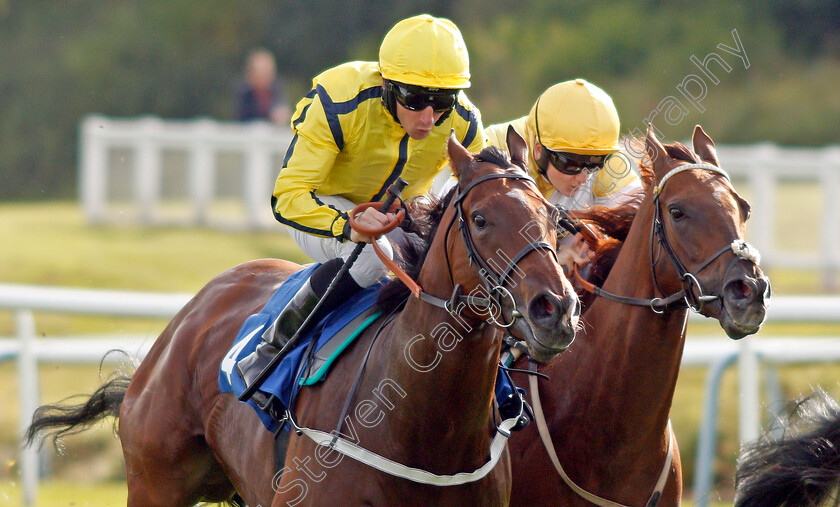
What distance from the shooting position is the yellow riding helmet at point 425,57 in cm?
333

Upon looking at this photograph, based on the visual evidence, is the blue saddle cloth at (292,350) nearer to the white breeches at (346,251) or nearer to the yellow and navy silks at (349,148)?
the white breeches at (346,251)

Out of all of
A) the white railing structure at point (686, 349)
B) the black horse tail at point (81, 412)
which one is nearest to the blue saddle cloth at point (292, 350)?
the black horse tail at point (81, 412)

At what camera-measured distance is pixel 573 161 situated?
13.4 feet

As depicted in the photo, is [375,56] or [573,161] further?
[375,56]

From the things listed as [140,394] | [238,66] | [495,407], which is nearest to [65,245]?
[140,394]

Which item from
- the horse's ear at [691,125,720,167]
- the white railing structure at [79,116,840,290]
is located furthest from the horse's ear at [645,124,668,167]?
the white railing structure at [79,116,840,290]

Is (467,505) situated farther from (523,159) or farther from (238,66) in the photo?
(238,66)

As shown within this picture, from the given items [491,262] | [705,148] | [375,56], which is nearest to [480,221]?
[491,262]

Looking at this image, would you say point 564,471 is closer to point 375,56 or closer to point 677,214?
point 677,214

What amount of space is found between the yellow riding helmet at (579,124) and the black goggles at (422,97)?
0.76 m

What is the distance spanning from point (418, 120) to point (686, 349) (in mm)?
2707

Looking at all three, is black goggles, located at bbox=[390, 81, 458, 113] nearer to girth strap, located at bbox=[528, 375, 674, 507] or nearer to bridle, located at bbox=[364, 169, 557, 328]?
bridle, located at bbox=[364, 169, 557, 328]

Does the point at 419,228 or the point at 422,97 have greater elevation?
the point at 422,97

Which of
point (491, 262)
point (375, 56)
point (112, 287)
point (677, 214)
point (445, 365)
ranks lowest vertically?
point (112, 287)
